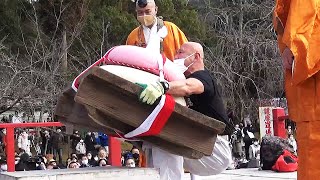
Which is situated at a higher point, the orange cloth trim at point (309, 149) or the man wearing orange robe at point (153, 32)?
the man wearing orange robe at point (153, 32)

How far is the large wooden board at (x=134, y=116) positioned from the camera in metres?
3.13

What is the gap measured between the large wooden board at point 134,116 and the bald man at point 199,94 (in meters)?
0.15

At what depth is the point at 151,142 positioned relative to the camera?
3.38m

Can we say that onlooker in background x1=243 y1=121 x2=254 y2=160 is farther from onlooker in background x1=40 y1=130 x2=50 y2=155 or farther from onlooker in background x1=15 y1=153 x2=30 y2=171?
onlooker in background x1=15 y1=153 x2=30 y2=171

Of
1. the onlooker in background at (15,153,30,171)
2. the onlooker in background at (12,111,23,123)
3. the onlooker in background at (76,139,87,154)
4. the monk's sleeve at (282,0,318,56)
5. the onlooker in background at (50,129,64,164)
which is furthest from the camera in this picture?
the onlooker in background at (12,111,23,123)

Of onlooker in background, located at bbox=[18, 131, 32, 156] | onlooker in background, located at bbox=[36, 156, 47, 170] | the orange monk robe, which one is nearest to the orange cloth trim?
the orange monk robe

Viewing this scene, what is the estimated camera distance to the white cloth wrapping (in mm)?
3645

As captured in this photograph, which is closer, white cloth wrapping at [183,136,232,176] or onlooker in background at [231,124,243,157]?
white cloth wrapping at [183,136,232,176]

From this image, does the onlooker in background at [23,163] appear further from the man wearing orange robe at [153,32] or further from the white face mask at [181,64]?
the white face mask at [181,64]

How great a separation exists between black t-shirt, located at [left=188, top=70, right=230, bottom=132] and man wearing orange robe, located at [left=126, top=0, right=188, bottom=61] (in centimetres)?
75

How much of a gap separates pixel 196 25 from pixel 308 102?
666 inches

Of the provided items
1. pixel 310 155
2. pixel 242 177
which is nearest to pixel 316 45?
pixel 310 155

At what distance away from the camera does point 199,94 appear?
11.4 ft

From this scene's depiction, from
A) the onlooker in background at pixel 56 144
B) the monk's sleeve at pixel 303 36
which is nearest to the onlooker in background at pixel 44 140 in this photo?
the onlooker in background at pixel 56 144
